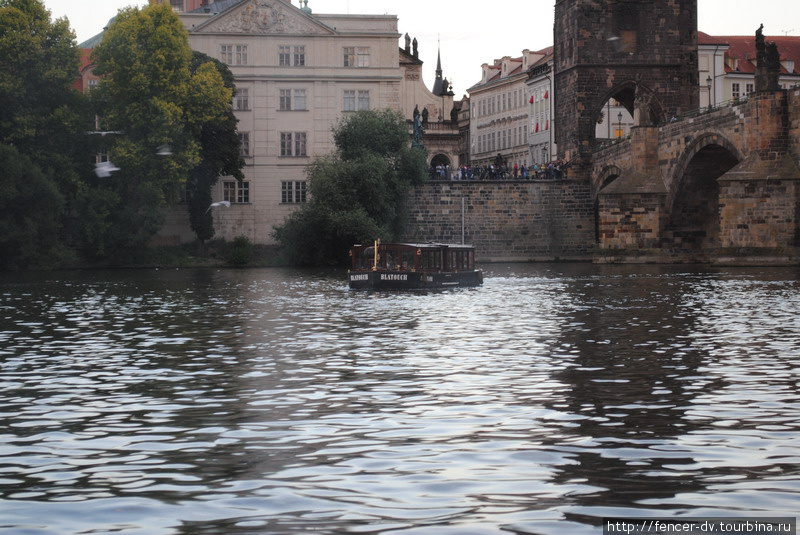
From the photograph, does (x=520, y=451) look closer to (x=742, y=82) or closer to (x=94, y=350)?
(x=94, y=350)

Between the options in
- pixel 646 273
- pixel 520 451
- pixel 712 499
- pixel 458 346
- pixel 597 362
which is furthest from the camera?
pixel 646 273

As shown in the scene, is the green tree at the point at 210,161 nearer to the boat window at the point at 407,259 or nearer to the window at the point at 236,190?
the window at the point at 236,190

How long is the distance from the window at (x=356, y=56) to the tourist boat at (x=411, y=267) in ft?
115

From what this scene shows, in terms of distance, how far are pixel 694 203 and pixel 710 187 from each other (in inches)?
45.1

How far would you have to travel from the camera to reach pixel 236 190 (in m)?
81.7

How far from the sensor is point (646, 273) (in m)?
55.2

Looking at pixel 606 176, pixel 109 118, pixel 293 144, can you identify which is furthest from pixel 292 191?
pixel 606 176

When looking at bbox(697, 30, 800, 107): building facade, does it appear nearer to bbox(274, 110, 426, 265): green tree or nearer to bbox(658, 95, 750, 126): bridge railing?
bbox(274, 110, 426, 265): green tree

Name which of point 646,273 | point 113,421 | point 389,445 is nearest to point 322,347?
point 113,421

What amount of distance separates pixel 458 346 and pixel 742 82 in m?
90.3

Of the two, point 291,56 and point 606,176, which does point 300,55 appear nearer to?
point 291,56

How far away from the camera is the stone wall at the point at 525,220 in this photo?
267 feet

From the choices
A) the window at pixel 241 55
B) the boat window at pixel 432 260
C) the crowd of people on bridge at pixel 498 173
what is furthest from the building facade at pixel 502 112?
the boat window at pixel 432 260

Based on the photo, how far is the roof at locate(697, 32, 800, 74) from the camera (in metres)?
107
